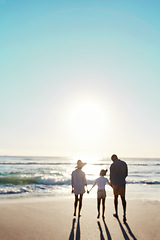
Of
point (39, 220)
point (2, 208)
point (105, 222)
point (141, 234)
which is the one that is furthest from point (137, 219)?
point (2, 208)

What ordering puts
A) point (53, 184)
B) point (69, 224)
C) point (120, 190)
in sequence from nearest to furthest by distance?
point (69, 224) < point (120, 190) < point (53, 184)

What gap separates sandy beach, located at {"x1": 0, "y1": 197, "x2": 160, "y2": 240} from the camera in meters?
6.55

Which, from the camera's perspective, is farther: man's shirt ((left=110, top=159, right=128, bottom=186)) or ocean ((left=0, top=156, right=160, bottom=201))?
ocean ((left=0, top=156, right=160, bottom=201))

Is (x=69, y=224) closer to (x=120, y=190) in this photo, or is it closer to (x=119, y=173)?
(x=120, y=190)

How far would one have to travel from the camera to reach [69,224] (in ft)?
25.7

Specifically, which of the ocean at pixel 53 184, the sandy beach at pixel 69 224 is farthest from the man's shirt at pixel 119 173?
the ocean at pixel 53 184

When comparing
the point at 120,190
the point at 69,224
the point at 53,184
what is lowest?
the point at 53,184

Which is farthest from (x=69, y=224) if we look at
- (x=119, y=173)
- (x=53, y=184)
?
(x=53, y=184)

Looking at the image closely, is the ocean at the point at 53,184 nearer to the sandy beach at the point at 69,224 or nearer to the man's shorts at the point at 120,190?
the sandy beach at the point at 69,224

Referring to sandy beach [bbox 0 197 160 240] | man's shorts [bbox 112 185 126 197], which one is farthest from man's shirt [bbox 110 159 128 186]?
sandy beach [bbox 0 197 160 240]

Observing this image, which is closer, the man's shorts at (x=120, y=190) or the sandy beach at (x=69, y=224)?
the sandy beach at (x=69, y=224)

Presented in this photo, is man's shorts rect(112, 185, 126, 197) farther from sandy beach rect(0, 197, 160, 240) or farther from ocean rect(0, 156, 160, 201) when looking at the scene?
ocean rect(0, 156, 160, 201)

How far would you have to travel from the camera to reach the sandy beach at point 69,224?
21.5ft

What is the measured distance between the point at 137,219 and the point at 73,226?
8.25ft
